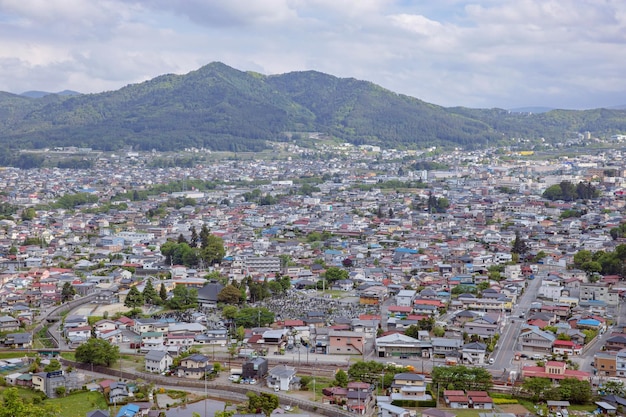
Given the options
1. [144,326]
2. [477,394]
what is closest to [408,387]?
[477,394]

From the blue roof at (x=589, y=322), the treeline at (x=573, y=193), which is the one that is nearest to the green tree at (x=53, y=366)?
the blue roof at (x=589, y=322)

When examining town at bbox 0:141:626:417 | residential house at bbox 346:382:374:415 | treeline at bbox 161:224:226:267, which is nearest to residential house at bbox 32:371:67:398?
town at bbox 0:141:626:417

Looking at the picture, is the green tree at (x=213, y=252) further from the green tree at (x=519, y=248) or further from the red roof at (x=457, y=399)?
the red roof at (x=457, y=399)

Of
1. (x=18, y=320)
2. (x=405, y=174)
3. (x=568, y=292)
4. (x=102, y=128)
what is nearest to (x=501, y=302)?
(x=568, y=292)

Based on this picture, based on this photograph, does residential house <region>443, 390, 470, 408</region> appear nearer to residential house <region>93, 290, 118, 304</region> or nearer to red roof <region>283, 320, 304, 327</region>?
red roof <region>283, 320, 304, 327</region>

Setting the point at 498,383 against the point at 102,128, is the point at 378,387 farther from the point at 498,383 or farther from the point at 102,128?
the point at 102,128

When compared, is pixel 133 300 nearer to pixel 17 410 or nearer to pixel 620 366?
pixel 17 410
